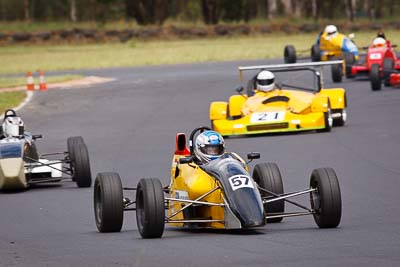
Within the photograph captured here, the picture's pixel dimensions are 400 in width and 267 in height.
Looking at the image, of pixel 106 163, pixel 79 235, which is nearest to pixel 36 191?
pixel 106 163

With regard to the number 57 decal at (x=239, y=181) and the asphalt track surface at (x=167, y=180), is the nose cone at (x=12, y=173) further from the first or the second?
the number 57 decal at (x=239, y=181)

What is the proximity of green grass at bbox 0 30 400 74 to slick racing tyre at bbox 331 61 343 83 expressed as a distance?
40.9ft

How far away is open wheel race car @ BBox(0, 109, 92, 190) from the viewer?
639 inches

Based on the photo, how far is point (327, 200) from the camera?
1104 centimetres

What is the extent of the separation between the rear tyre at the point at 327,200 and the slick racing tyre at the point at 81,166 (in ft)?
19.2

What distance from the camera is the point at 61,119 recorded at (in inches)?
1118

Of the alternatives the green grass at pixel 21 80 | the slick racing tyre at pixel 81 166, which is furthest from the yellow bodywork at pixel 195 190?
the green grass at pixel 21 80

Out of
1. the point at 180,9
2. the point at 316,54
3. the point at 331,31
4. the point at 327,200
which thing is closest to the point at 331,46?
the point at 331,31

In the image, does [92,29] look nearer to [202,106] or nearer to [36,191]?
[202,106]

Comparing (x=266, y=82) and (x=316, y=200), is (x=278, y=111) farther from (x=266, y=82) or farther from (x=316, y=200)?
(x=316, y=200)

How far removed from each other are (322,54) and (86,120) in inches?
489

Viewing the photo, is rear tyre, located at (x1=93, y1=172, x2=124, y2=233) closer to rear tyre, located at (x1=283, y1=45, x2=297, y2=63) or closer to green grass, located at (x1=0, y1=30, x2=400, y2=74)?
rear tyre, located at (x1=283, y1=45, x2=297, y2=63)

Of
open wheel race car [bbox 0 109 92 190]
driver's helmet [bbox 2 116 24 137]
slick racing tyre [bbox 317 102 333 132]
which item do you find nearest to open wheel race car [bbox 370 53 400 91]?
slick racing tyre [bbox 317 102 333 132]

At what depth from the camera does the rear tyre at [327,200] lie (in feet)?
36.2
